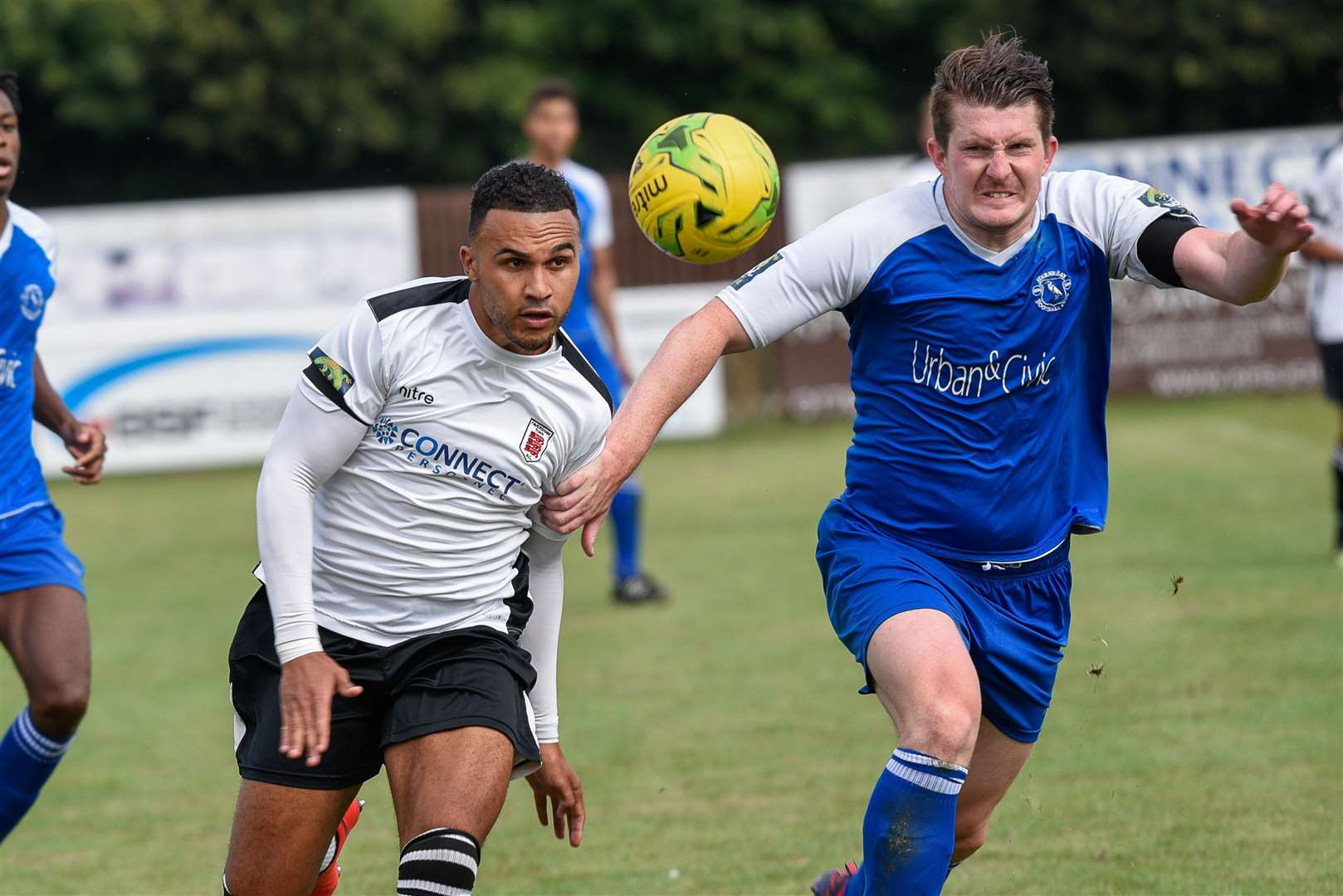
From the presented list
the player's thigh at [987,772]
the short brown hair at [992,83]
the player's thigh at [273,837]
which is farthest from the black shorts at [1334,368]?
the player's thigh at [273,837]

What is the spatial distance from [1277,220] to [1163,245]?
0.42 metres

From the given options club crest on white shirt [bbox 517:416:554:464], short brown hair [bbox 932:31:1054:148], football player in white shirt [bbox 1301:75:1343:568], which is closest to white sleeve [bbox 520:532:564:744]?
club crest on white shirt [bbox 517:416:554:464]

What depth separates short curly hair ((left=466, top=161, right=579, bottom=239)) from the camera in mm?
4438

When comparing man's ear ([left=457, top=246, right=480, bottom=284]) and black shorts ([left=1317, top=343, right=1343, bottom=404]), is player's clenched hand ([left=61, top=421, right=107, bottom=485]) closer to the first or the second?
man's ear ([left=457, top=246, right=480, bottom=284])

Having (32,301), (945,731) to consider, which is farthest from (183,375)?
(945,731)

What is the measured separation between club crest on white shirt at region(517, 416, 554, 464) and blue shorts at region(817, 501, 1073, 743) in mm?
794

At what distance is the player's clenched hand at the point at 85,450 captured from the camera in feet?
19.8

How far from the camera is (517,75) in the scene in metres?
26.4

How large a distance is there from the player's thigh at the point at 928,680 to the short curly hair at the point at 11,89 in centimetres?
327

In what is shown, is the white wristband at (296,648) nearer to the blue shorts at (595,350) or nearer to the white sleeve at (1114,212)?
the white sleeve at (1114,212)

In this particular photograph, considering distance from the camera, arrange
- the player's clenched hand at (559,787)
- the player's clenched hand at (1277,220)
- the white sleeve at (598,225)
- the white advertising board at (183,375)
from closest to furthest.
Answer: the player's clenched hand at (1277,220) → the player's clenched hand at (559,787) → the white sleeve at (598,225) → the white advertising board at (183,375)

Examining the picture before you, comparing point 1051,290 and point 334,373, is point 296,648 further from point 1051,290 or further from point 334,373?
point 1051,290

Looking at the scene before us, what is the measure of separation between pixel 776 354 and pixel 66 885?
14.7 m

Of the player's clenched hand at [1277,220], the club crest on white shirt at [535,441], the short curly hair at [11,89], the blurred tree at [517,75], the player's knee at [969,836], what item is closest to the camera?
the player's clenched hand at [1277,220]
